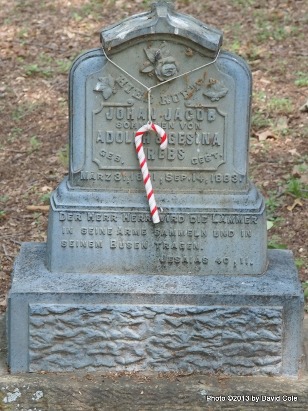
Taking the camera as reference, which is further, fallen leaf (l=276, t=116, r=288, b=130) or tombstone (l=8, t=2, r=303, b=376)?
fallen leaf (l=276, t=116, r=288, b=130)

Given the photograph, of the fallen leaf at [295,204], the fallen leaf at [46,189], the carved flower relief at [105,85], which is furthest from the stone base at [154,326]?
the fallen leaf at [46,189]

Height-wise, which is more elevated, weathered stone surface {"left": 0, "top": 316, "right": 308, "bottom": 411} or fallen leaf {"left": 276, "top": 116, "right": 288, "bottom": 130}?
fallen leaf {"left": 276, "top": 116, "right": 288, "bottom": 130}

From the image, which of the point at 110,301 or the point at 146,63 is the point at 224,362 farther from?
the point at 146,63

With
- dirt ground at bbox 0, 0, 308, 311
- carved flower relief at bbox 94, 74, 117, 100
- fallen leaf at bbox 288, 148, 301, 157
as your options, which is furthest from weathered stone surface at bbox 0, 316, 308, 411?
fallen leaf at bbox 288, 148, 301, 157

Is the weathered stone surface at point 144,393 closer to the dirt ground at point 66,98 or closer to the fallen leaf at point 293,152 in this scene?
the dirt ground at point 66,98

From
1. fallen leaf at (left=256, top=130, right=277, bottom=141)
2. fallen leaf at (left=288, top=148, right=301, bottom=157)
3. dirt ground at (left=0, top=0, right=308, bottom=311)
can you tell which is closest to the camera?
dirt ground at (left=0, top=0, right=308, bottom=311)

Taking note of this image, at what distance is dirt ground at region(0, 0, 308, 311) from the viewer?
23.7 feet

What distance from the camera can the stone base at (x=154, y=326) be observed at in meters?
4.89

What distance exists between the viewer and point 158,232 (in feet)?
16.6

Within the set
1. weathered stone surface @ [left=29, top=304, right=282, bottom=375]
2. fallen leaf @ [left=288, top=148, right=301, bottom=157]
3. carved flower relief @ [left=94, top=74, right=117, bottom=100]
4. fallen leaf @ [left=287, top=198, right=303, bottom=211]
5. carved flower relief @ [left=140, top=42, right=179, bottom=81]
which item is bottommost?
weathered stone surface @ [left=29, top=304, right=282, bottom=375]

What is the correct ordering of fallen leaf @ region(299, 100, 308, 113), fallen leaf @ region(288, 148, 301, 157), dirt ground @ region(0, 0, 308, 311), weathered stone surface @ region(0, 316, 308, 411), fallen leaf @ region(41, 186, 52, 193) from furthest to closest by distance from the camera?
fallen leaf @ region(299, 100, 308, 113), fallen leaf @ region(288, 148, 301, 157), fallen leaf @ region(41, 186, 52, 193), dirt ground @ region(0, 0, 308, 311), weathered stone surface @ region(0, 316, 308, 411)

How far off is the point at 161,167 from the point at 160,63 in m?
0.55

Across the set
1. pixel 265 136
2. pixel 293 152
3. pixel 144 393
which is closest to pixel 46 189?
pixel 265 136

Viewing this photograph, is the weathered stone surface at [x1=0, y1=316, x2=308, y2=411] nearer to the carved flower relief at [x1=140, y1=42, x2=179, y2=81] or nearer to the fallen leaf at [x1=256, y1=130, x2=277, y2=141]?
the carved flower relief at [x1=140, y1=42, x2=179, y2=81]
